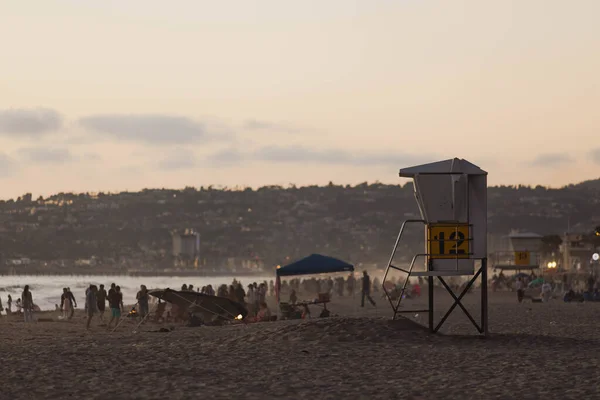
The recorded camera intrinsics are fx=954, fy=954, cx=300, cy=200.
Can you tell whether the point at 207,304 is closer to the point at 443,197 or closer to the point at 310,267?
the point at 310,267

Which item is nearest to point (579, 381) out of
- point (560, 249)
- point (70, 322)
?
point (70, 322)

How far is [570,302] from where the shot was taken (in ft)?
126

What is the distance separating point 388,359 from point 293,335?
3328 mm

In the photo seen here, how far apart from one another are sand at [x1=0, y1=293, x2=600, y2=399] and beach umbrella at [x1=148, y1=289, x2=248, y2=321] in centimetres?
579

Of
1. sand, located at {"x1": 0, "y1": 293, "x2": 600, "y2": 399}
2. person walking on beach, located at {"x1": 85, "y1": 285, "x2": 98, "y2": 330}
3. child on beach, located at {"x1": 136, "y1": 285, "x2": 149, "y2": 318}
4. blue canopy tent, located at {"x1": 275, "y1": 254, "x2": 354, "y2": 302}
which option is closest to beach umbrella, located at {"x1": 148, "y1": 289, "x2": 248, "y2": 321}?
blue canopy tent, located at {"x1": 275, "y1": 254, "x2": 354, "y2": 302}

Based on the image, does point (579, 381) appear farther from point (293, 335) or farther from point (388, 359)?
point (293, 335)

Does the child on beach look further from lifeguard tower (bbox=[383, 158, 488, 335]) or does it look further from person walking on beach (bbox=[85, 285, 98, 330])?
lifeguard tower (bbox=[383, 158, 488, 335])

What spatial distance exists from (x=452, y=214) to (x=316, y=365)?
530 centimetres

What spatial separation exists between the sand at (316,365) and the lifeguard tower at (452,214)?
1.38 metres

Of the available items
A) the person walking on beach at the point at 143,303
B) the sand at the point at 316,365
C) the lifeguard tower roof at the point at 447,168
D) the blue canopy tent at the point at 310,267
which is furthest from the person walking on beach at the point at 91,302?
the lifeguard tower roof at the point at 447,168

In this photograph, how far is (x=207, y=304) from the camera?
25.9 metres

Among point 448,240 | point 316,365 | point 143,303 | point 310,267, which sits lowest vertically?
point 316,365

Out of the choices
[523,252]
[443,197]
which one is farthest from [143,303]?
[523,252]

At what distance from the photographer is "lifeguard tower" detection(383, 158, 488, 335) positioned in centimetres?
1719
